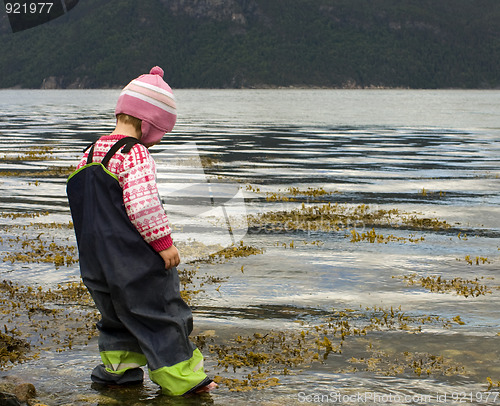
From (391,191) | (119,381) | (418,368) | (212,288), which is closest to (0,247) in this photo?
(212,288)

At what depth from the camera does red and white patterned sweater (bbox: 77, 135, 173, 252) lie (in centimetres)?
448

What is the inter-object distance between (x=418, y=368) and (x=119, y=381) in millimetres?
2234

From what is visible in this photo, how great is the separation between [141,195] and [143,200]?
0.11 feet

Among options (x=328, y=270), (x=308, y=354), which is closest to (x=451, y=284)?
(x=328, y=270)

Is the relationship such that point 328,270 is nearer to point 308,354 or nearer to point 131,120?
point 308,354

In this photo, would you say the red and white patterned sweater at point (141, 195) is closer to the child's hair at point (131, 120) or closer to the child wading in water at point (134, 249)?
the child wading in water at point (134, 249)

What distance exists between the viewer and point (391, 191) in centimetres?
1691

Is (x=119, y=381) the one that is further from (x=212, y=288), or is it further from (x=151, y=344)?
(x=212, y=288)

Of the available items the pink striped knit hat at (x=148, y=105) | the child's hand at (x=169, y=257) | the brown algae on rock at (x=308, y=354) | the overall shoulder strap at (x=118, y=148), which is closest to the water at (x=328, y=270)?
the brown algae on rock at (x=308, y=354)

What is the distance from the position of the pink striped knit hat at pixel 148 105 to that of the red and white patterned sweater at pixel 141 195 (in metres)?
0.27

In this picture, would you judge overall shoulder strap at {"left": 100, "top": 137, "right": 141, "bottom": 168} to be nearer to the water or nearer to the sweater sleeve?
the sweater sleeve

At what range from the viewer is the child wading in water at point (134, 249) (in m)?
4.52

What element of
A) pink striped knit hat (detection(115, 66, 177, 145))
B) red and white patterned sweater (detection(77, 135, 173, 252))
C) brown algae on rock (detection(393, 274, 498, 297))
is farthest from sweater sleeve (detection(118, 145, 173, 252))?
brown algae on rock (detection(393, 274, 498, 297))

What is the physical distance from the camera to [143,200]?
4.48m
